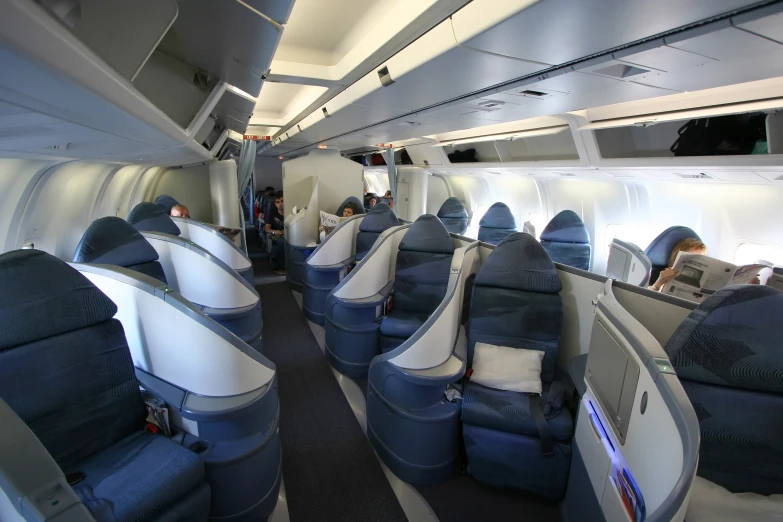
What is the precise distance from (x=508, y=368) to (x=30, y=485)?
102 inches

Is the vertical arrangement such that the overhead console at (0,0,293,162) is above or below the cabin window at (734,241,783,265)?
above

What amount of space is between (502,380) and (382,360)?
927mm

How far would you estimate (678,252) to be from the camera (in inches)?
144

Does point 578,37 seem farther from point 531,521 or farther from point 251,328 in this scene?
point 251,328

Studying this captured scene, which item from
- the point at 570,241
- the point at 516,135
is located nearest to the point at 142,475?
the point at 516,135

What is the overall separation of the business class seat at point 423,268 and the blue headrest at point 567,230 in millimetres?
2132

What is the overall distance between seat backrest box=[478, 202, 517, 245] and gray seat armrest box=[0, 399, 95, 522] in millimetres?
6954

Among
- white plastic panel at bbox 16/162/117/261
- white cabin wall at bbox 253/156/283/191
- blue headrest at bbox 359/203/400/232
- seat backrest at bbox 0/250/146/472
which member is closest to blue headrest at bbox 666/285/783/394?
seat backrest at bbox 0/250/146/472

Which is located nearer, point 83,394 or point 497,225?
point 83,394

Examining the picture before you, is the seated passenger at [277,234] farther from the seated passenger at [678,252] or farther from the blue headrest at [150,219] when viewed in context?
the seated passenger at [678,252]

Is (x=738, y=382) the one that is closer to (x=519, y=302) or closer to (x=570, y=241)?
(x=519, y=302)

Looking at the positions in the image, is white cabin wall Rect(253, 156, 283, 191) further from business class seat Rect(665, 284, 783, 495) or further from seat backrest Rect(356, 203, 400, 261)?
business class seat Rect(665, 284, 783, 495)

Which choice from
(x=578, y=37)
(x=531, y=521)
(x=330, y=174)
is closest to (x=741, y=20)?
(x=578, y=37)

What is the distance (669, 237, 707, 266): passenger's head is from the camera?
11.6 ft
